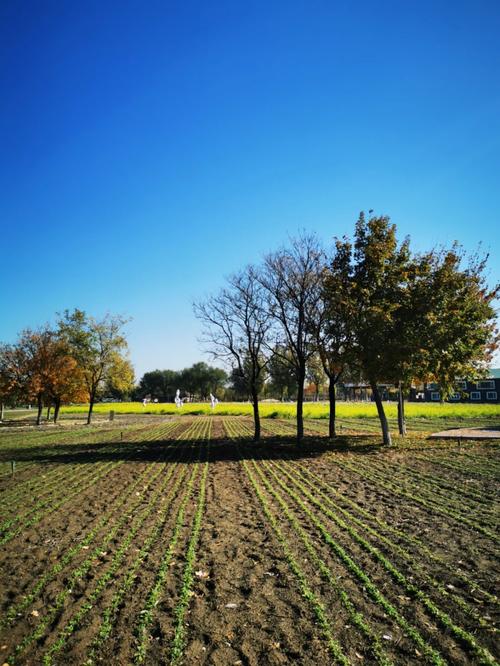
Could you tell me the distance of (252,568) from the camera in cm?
788

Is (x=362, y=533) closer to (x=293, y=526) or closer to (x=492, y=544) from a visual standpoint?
(x=293, y=526)

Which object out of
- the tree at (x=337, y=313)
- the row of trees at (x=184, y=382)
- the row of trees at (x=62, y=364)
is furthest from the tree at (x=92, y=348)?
the row of trees at (x=184, y=382)

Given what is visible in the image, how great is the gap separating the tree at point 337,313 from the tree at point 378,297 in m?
0.40

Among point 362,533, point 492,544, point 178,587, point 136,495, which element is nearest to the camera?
point 178,587

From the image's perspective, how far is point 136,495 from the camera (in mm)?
13375

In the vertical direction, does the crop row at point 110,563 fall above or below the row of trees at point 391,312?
below

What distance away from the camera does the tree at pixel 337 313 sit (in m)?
22.2

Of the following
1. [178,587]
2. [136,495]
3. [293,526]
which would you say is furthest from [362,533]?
[136,495]

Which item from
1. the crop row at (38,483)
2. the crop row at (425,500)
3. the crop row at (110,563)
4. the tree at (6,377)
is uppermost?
the tree at (6,377)

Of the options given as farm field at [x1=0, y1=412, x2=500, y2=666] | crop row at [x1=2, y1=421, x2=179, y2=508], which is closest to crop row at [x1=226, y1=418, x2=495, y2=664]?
farm field at [x1=0, y1=412, x2=500, y2=666]

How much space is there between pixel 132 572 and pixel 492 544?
6.98 metres

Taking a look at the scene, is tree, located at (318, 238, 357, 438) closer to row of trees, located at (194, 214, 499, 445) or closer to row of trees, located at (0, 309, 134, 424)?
row of trees, located at (194, 214, 499, 445)

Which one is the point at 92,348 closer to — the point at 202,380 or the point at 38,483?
the point at 38,483

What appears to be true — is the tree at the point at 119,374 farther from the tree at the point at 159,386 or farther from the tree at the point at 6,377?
the tree at the point at 159,386
